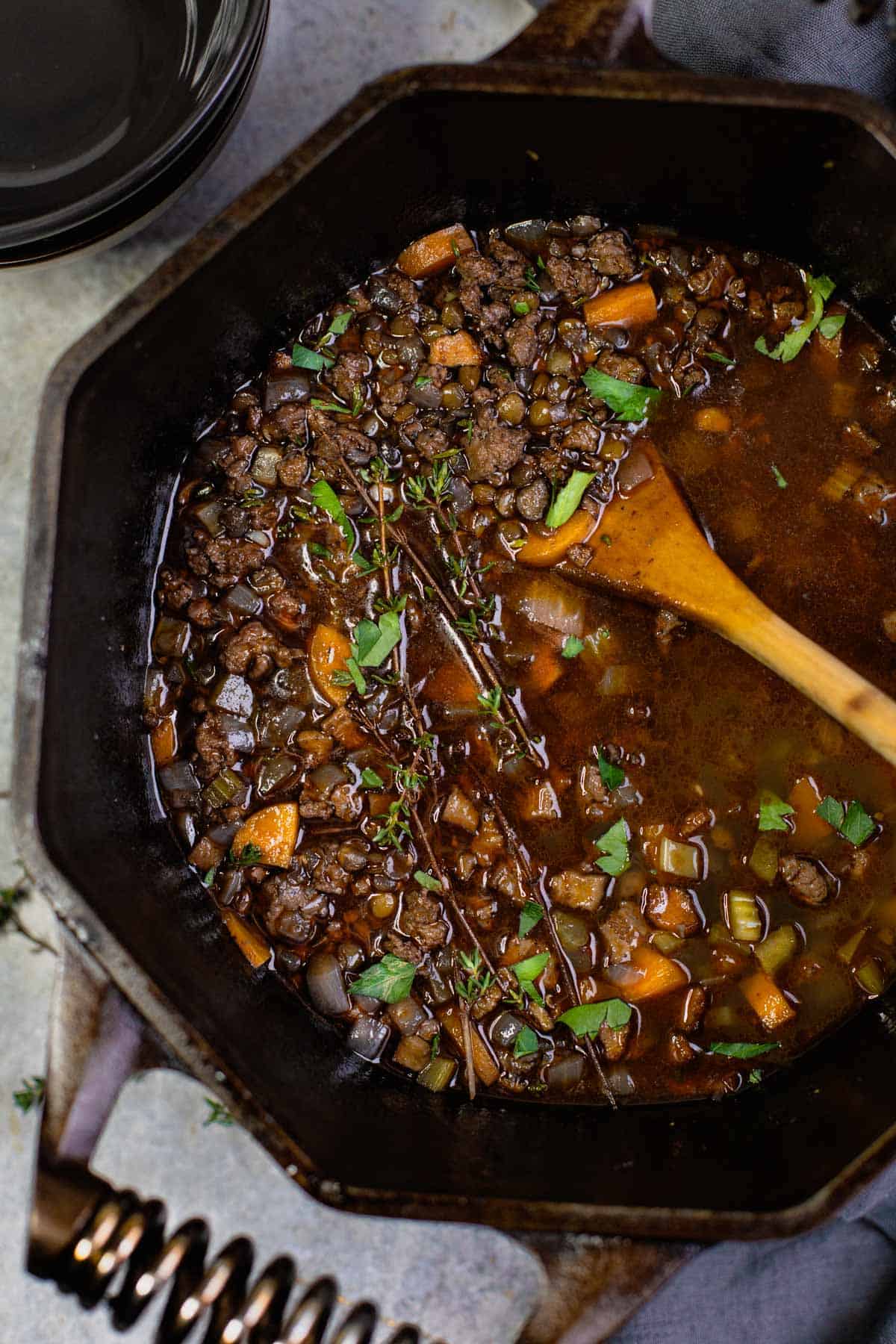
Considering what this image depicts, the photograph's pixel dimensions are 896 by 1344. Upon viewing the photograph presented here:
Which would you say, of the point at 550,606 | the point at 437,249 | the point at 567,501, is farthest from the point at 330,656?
the point at 437,249

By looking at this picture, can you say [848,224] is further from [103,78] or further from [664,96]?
[103,78]

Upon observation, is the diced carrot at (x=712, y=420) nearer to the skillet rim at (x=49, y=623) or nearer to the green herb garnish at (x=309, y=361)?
the skillet rim at (x=49, y=623)

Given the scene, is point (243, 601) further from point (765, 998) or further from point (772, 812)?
point (765, 998)

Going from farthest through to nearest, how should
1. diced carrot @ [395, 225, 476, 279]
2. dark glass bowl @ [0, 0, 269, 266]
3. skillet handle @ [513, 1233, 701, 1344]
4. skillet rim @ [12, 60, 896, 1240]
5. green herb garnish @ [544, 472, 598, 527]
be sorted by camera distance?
diced carrot @ [395, 225, 476, 279] → green herb garnish @ [544, 472, 598, 527] → dark glass bowl @ [0, 0, 269, 266] → skillet handle @ [513, 1233, 701, 1344] → skillet rim @ [12, 60, 896, 1240]

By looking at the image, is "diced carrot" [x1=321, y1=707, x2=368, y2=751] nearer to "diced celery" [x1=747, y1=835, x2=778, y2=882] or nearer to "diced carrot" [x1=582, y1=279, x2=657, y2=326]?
"diced celery" [x1=747, y1=835, x2=778, y2=882]

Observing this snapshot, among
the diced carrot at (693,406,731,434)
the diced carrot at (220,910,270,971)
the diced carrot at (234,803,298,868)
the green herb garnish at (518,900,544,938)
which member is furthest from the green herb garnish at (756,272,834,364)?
the diced carrot at (220,910,270,971)

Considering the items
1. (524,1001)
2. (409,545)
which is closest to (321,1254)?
(524,1001)

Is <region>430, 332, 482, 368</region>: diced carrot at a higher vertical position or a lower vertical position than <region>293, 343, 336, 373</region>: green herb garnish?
higher
